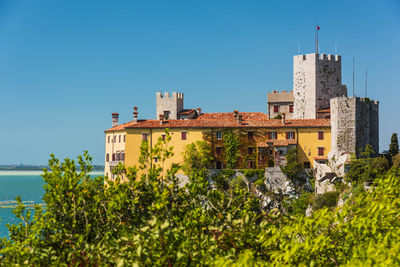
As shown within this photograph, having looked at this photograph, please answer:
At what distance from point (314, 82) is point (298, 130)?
9.37m

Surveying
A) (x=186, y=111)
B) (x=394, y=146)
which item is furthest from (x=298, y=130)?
(x=186, y=111)

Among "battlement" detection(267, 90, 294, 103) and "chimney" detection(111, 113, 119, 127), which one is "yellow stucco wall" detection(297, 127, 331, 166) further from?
"chimney" detection(111, 113, 119, 127)

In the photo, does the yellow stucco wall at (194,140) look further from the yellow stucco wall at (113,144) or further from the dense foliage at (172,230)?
the dense foliage at (172,230)

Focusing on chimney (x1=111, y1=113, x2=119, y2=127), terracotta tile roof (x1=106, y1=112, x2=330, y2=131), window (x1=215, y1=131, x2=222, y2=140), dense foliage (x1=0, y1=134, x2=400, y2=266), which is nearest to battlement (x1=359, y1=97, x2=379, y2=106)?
terracotta tile roof (x1=106, y1=112, x2=330, y2=131)

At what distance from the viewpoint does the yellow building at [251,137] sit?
5366 cm

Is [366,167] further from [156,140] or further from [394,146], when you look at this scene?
[156,140]

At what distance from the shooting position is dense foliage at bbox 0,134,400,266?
10.6 m

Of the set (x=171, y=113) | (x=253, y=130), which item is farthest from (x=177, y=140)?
(x=171, y=113)

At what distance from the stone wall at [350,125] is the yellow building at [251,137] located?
8.46ft

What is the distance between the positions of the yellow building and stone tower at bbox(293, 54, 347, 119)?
5.92 meters

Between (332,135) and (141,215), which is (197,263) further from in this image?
(332,135)

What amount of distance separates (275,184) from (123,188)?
40.7 meters

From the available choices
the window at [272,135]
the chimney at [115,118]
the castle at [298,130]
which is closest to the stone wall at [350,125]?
the castle at [298,130]

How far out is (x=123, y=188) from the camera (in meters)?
13.3
